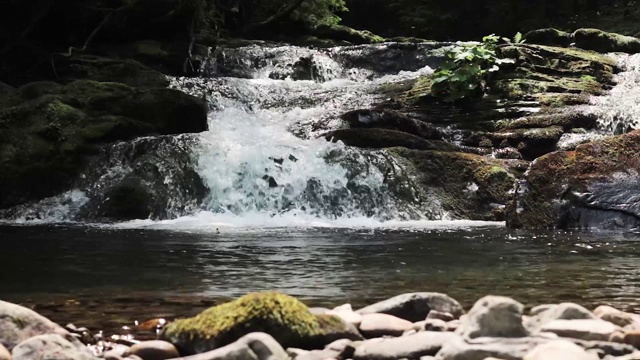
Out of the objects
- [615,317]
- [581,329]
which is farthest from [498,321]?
[615,317]

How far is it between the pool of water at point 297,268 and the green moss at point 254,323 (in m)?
0.75

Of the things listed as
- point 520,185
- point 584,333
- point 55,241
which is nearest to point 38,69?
point 55,241

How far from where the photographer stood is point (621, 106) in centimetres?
1440

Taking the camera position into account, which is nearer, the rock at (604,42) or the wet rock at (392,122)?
the wet rock at (392,122)

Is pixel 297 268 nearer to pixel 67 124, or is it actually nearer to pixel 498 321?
pixel 498 321

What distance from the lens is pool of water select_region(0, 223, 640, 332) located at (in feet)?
15.6

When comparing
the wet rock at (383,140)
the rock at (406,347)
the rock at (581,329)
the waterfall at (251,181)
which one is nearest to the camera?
the rock at (406,347)

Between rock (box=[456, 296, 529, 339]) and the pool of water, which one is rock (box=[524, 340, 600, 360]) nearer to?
rock (box=[456, 296, 529, 339])

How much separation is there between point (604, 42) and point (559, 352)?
19.2 metres

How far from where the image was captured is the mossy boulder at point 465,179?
454 inches

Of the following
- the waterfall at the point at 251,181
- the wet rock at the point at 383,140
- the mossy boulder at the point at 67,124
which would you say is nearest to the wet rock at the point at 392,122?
the waterfall at the point at 251,181

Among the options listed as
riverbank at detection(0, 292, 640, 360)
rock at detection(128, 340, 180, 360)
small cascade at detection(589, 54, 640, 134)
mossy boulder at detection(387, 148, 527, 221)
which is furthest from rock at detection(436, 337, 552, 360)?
small cascade at detection(589, 54, 640, 134)

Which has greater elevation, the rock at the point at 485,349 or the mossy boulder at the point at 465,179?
the mossy boulder at the point at 465,179

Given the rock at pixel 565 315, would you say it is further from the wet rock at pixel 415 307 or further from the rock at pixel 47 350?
the rock at pixel 47 350
